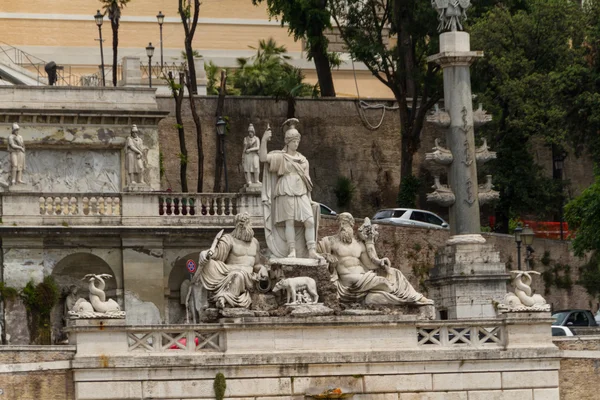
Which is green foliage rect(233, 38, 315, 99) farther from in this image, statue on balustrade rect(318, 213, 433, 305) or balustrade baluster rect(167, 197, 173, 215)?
statue on balustrade rect(318, 213, 433, 305)

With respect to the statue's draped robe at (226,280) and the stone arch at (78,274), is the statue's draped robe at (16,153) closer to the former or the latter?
the stone arch at (78,274)

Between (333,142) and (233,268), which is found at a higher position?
(333,142)

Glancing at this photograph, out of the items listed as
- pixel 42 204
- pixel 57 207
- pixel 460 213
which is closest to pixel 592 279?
pixel 460 213

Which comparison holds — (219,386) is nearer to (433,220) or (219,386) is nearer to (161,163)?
(161,163)

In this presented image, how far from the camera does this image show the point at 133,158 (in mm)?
55938

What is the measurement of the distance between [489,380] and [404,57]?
27.8m

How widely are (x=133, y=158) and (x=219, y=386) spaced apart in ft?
61.2

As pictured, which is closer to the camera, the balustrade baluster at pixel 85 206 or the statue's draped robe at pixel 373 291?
the statue's draped robe at pixel 373 291

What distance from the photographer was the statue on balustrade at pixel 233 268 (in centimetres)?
3891

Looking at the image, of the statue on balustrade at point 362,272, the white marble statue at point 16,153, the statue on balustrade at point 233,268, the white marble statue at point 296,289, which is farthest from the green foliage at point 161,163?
the white marble statue at point 296,289

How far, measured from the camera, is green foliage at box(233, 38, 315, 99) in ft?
225

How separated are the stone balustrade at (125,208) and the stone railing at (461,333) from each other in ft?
46.0

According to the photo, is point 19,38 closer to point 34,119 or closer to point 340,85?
point 340,85

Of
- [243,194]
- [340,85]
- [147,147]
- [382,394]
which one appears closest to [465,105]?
[243,194]
